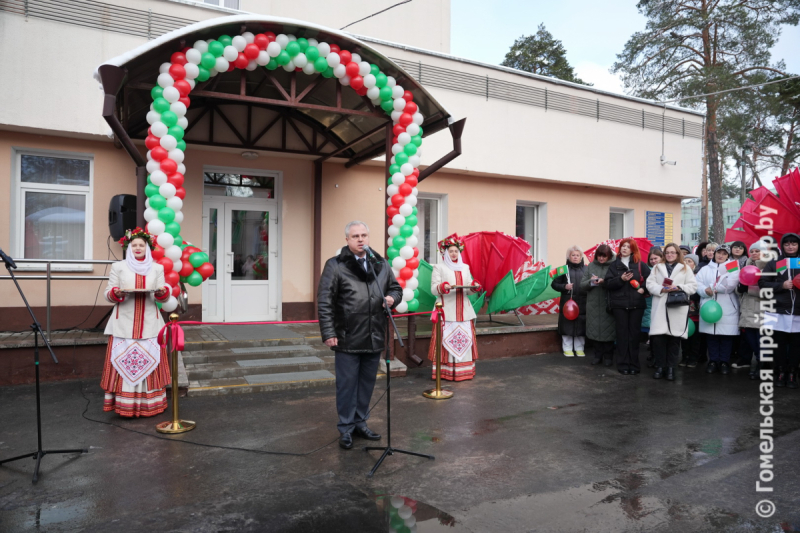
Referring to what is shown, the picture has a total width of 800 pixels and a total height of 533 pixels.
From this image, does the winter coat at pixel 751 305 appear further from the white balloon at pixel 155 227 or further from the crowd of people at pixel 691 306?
the white balloon at pixel 155 227

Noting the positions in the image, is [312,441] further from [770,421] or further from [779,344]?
[779,344]

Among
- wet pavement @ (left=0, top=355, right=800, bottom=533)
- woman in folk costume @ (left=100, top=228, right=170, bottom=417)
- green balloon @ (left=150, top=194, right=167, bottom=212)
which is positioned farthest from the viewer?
green balloon @ (left=150, top=194, right=167, bottom=212)

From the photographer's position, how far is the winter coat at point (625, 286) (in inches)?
312

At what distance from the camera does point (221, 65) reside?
6.55m

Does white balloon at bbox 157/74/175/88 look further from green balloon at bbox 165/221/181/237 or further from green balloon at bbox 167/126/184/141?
green balloon at bbox 165/221/181/237

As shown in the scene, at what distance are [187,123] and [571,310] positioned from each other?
19.9ft

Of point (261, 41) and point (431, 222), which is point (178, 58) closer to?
point (261, 41)

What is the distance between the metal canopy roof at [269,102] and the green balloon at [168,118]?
425mm

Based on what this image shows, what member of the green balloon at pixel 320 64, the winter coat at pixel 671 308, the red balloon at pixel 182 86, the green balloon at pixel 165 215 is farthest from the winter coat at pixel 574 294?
the red balloon at pixel 182 86

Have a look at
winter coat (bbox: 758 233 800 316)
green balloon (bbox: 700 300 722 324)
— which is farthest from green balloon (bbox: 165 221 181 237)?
winter coat (bbox: 758 233 800 316)

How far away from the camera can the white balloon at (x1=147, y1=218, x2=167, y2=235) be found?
6.10 m

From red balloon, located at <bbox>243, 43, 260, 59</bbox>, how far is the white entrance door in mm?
3541

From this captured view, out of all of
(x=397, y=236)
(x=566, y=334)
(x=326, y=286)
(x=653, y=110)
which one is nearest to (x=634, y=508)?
(x=326, y=286)

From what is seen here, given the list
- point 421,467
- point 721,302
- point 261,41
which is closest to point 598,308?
point 721,302
